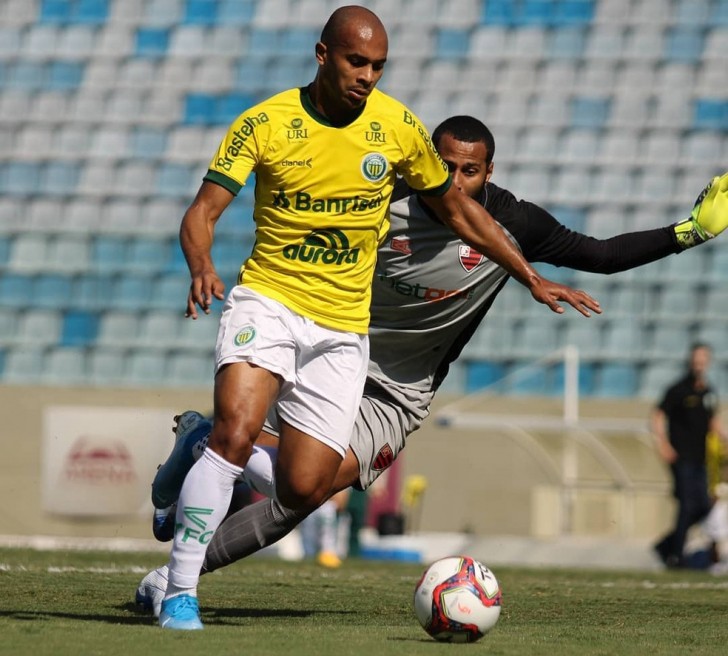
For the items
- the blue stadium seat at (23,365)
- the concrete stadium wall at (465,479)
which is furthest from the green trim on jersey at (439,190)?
the blue stadium seat at (23,365)

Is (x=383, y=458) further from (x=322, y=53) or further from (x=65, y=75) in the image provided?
(x=65, y=75)

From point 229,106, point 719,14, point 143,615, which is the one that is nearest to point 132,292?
point 229,106

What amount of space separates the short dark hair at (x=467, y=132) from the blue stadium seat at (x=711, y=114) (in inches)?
624

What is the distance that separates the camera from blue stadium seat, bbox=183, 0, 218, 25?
23.3 metres

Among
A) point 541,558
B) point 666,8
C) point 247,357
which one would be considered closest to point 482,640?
point 247,357

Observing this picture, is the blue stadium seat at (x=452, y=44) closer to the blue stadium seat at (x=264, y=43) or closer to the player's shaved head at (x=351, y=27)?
the blue stadium seat at (x=264, y=43)

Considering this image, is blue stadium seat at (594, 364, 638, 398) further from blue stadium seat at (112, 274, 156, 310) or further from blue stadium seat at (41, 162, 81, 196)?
blue stadium seat at (41, 162, 81, 196)

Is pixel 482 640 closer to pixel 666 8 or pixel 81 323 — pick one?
pixel 81 323

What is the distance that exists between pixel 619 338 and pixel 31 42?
11233 mm

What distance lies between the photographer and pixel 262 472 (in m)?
5.30

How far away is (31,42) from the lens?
2347 centimetres

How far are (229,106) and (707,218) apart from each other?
17267mm

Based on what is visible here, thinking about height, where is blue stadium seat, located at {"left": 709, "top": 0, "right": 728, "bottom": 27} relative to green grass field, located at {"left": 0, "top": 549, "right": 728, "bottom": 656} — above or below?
above

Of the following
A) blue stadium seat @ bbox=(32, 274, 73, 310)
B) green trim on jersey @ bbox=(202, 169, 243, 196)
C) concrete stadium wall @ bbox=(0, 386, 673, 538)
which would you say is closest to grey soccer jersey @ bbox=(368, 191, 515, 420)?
green trim on jersey @ bbox=(202, 169, 243, 196)
